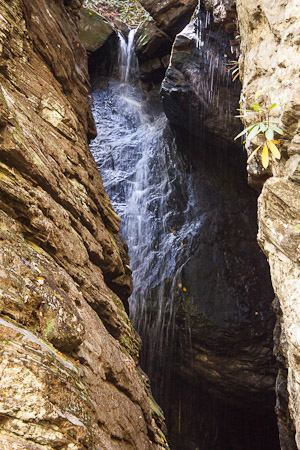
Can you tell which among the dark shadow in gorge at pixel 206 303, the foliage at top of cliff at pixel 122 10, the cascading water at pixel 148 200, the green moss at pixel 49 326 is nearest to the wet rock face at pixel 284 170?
the green moss at pixel 49 326

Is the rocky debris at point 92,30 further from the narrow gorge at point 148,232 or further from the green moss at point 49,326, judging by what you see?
the green moss at point 49,326

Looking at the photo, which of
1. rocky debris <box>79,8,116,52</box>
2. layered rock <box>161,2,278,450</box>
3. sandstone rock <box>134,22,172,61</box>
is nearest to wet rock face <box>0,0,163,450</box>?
layered rock <box>161,2,278,450</box>

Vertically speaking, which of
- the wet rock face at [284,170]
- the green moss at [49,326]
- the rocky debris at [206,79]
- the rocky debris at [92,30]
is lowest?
the green moss at [49,326]

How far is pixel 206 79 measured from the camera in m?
9.52

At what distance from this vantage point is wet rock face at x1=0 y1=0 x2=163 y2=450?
203 centimetres

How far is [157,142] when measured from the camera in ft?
39.0

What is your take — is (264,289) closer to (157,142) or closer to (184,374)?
(184,374)

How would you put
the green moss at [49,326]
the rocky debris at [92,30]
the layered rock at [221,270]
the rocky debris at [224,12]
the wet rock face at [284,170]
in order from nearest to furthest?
the green moss at [49,326], the wet rock face at [284,170], the rocky debris at [224,12], the layered rock at [221,270], the rocky debris at [92,30]

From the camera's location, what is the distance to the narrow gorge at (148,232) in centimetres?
268

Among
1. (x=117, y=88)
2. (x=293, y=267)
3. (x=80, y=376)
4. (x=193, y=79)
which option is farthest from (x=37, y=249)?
(x=117, y=88)

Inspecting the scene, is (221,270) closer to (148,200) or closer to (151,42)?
(148,200)

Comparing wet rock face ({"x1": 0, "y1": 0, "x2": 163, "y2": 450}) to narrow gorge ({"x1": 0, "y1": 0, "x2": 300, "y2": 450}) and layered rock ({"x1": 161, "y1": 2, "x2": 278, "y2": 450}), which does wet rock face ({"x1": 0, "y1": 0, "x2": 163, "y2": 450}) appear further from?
layered rock ({"x1": 161, "y1": 2, "x2": 278, "y2": 450})

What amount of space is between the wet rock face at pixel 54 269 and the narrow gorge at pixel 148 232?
18 millimetres

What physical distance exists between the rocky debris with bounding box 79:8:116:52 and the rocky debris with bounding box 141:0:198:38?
102 inches
